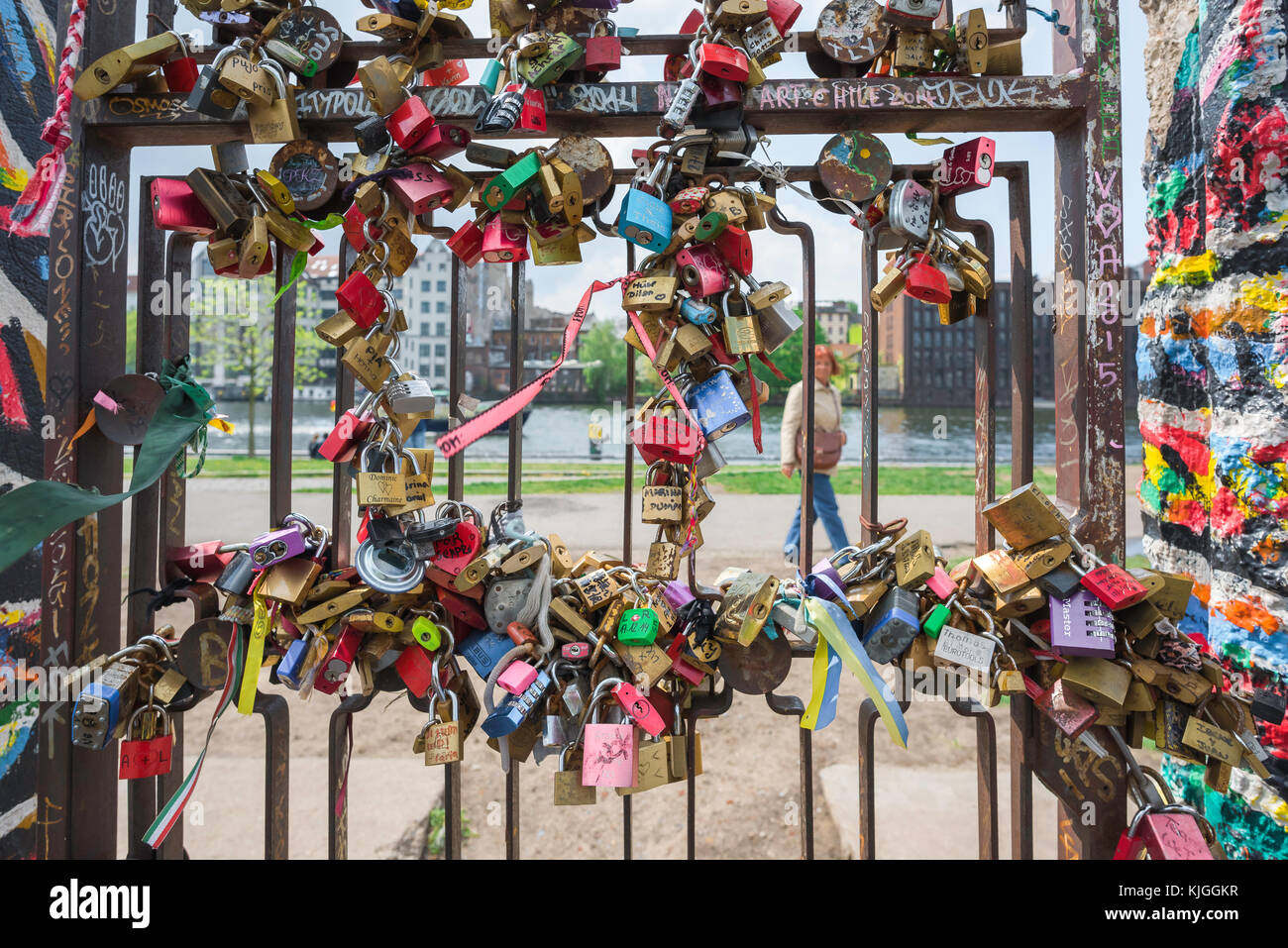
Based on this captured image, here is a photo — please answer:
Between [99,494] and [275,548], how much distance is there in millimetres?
367

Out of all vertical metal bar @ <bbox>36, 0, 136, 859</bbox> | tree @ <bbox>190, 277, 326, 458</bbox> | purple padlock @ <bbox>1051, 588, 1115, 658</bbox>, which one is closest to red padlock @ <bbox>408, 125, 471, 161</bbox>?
vertical metal bar @ <bbox>36, 0, 136, 859</bbox>

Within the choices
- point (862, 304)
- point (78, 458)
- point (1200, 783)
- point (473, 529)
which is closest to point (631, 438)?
point (473, 529)

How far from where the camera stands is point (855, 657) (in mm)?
1480

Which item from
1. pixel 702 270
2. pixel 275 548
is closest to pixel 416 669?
pixel 275 548

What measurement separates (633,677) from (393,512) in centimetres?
63

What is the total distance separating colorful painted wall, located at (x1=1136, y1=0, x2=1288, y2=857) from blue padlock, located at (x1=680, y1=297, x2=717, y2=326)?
1.36 metres

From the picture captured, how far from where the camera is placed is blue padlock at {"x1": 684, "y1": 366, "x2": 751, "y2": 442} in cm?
Result: 151

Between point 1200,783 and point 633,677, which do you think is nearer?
point 633,677

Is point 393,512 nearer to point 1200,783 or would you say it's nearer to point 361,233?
point 361,233

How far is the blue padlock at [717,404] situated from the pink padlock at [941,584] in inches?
21.0

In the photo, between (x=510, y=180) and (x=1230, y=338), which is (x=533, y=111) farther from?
(x=1230, y=338)

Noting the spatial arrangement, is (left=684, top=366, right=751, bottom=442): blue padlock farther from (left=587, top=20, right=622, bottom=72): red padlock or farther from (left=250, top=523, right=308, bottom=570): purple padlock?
(left=250, top=523, right=308, bottom=570): purple padlock

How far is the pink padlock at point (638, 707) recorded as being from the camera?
4.93 ft
